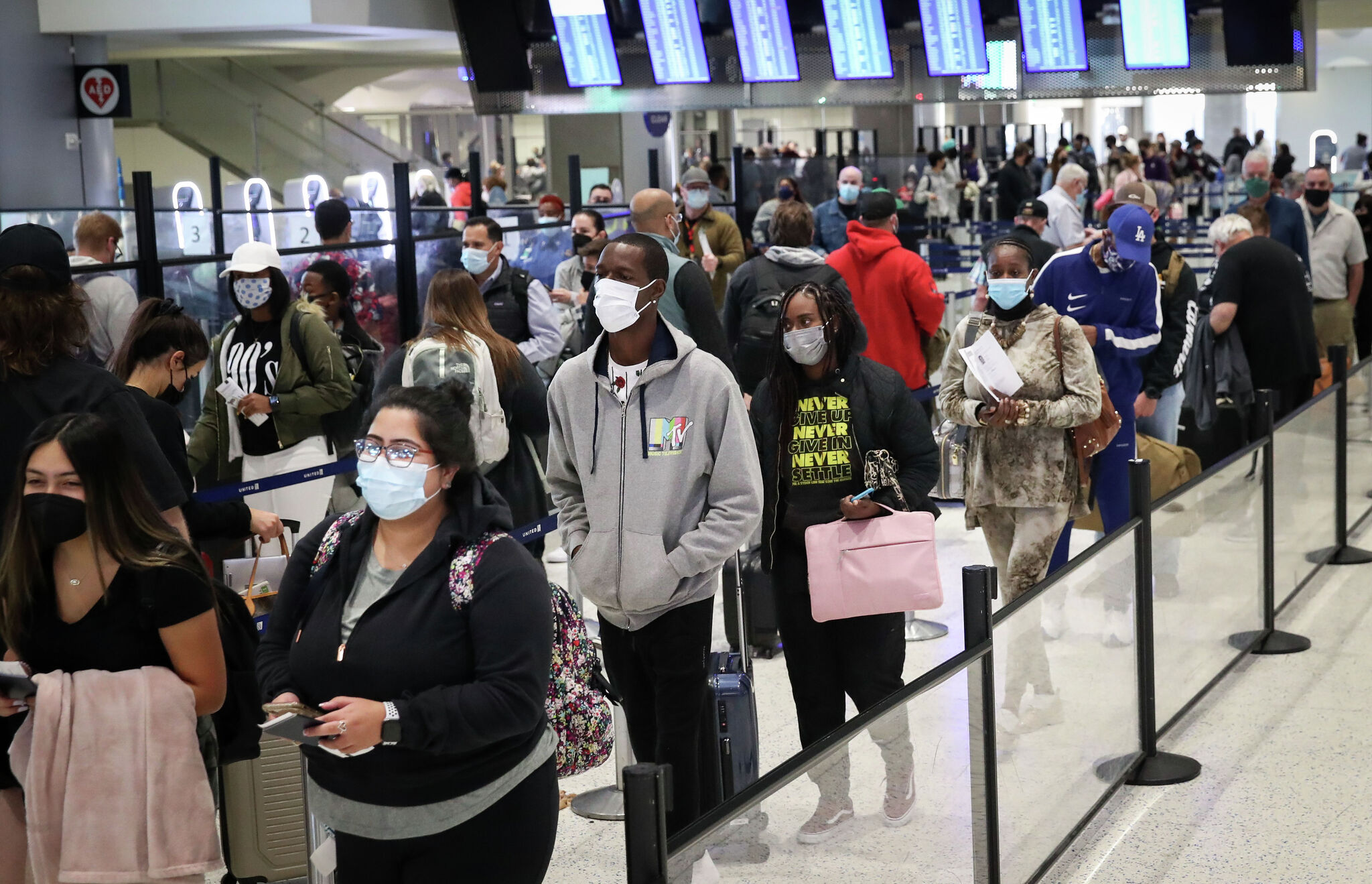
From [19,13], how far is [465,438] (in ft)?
44.7

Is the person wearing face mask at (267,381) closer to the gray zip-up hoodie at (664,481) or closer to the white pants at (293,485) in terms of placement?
the white pants at (293,485)

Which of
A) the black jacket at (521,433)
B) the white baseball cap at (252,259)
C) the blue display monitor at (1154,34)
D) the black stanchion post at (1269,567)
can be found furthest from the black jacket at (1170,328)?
the blue display monitor at (1154,34)

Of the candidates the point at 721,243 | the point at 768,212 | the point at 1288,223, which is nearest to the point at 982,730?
the point at 1288,223

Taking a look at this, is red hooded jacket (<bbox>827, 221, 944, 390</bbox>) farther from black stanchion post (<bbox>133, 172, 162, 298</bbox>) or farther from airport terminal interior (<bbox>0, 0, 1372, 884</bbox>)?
black stanchion post (<bbox>133, 172, 162, 298</bbox>)

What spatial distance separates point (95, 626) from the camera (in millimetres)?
2965

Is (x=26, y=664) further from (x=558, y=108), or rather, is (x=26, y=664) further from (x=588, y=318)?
(x=558, y=108)

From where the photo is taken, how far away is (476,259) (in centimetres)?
699

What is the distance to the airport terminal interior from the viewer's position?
8.98 ft

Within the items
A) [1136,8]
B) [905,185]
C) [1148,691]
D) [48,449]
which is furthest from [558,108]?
[48,449]

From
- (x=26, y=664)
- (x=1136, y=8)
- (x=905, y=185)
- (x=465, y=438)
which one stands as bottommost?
(x=26, y=664)

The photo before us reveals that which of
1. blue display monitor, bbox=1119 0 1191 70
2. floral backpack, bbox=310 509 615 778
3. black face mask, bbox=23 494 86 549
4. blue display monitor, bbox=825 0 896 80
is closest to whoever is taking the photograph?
black face mask, bbox=23 494 86 549

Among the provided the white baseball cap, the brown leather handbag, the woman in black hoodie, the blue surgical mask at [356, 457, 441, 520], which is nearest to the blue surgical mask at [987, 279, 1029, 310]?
the brown leather handbag

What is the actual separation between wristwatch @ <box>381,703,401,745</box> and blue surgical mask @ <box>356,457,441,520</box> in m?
0.41

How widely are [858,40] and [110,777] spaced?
512 inches
